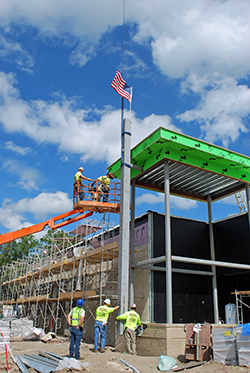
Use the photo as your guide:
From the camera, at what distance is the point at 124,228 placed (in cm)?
1328

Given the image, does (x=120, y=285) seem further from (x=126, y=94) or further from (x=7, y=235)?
(x=7, y=235)

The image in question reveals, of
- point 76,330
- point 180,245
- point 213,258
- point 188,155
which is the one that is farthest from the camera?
point 213,258

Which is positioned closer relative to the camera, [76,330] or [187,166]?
[76,330]

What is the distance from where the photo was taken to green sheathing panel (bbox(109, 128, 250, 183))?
13.6 meters

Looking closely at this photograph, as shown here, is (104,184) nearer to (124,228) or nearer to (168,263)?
(124,228)

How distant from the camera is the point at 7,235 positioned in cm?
1989

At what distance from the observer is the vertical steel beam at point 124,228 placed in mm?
12367

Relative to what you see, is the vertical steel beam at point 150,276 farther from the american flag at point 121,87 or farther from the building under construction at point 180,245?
the american flag at point 121,87

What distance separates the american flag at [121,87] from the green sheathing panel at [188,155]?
2.31 m

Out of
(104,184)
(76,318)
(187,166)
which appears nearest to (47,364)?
(76,318)

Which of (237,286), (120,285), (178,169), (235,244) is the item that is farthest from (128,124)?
(237,286)

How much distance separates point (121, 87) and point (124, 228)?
21.0ft

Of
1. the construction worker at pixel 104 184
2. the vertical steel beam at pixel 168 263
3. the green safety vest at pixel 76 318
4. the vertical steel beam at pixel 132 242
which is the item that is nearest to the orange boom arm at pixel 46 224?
the construction worker at pixel 104 184

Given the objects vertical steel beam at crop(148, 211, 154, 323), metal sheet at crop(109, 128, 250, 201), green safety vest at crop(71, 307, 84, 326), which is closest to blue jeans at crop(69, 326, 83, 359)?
green safety vest at crop(71, 307, 84, 326)
